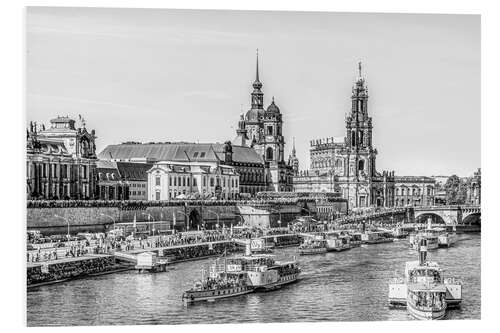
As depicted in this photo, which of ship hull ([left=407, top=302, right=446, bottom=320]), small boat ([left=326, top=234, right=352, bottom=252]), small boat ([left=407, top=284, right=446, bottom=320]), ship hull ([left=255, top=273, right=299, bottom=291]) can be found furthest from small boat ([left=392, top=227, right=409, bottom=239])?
ship hull ([left=407, top=302, right=446, bottom=320])

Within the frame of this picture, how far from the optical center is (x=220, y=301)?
26562 mm

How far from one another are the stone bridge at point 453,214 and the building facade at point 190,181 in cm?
1095

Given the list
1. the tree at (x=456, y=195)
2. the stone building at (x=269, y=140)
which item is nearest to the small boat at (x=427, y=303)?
the tree at (x=456, y=195)

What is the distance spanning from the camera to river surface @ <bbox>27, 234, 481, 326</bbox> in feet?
78.2

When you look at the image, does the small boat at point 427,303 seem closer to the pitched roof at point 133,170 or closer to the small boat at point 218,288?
the small boat at point 218,288

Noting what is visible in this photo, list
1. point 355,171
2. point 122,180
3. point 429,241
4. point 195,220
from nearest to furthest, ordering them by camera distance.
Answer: point 429,241, point 195,220, point 122,180, point 355,171

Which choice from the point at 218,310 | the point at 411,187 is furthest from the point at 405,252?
the point at 411,187

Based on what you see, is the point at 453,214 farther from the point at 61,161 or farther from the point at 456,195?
the point at 61,161

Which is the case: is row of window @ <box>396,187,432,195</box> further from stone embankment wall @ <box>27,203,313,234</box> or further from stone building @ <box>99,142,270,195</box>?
stone embankment wall @ <box>27,203,313,234</box>

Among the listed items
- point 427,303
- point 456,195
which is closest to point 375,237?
point 456,195

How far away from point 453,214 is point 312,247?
1961cm

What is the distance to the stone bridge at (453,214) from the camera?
56938 mm

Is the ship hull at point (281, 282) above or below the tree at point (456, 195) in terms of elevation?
below
